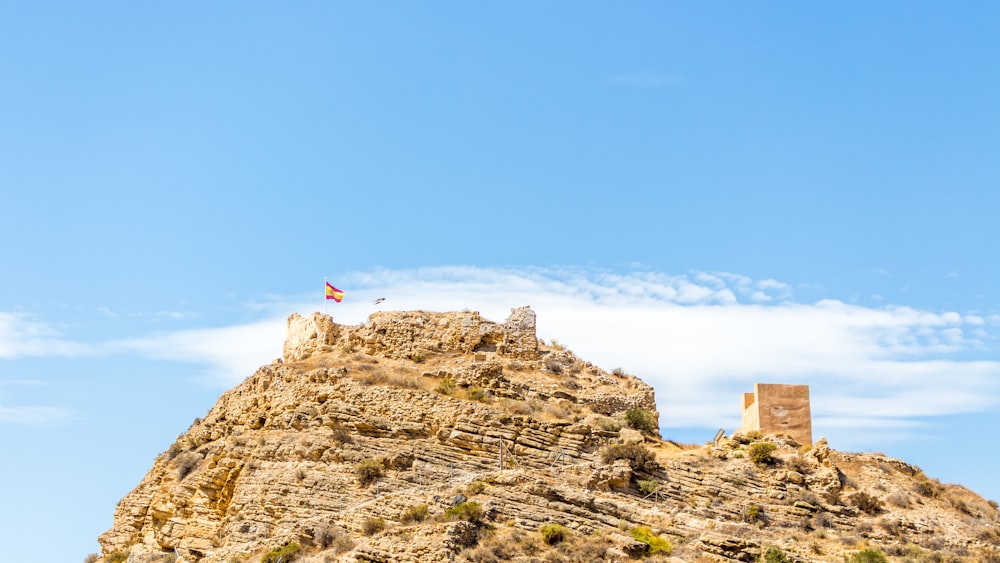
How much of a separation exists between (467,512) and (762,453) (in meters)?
9.97

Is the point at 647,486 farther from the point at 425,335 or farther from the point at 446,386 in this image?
the point at 425,335

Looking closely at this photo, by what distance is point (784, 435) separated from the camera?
40562 millimetres

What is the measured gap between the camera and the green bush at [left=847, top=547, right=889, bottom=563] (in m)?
33.2

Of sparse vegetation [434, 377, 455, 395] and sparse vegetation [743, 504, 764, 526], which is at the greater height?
sparse vegetation [434, 377, 455, 395]

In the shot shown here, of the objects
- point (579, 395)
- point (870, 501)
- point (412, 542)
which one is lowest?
point (412, 542)

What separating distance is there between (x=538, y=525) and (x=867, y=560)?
25.8 feet

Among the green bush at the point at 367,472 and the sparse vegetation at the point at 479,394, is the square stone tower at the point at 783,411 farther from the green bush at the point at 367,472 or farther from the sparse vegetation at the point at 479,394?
the green bush at the point at 367,472

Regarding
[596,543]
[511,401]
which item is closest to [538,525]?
[596,543]

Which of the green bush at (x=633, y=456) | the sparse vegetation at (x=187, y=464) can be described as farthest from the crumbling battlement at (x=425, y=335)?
the green bush at (x=633, y=456)

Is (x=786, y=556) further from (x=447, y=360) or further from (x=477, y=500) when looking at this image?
(x=447, y=360)

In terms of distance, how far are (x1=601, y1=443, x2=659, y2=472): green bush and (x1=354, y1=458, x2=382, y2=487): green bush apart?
20.2 feet

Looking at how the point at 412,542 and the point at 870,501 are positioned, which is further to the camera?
the point at 870,501

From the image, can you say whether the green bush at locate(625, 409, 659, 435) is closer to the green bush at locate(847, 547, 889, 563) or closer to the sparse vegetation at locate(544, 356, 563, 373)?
the sparse vegetation at locate(544, 356, 563, 373)

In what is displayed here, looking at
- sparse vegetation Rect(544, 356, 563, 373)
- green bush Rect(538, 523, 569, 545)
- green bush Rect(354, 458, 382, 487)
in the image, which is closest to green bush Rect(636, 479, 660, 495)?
green bush Rect(538, 523, 569, 545)
